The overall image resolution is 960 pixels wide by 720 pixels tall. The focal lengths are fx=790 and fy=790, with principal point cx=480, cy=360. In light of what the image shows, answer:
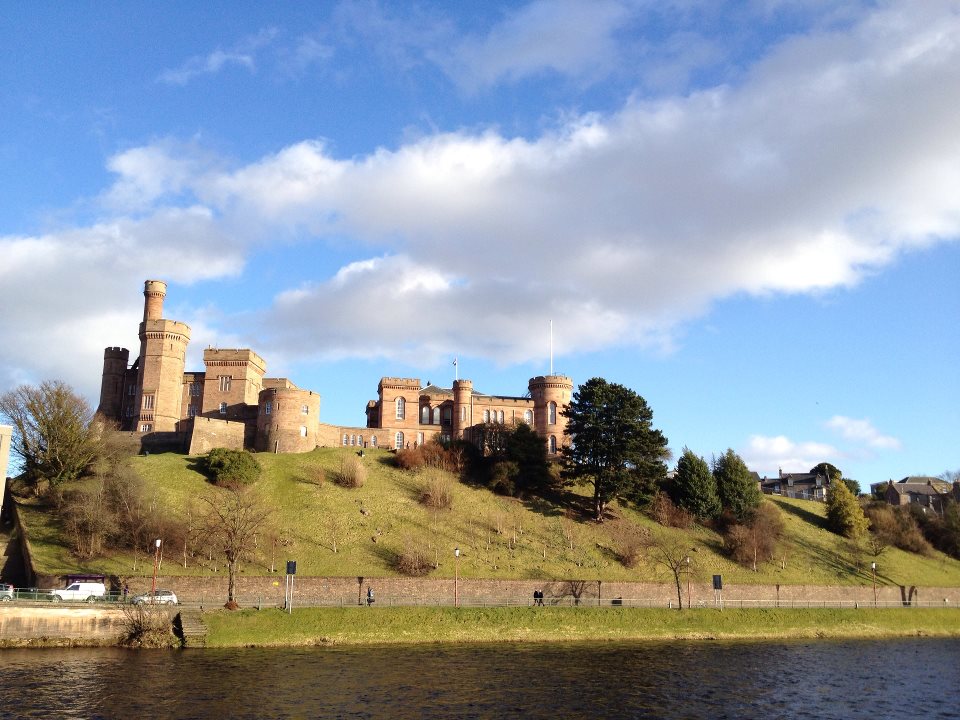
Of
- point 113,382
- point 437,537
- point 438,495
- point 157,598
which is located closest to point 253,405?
point 113,382

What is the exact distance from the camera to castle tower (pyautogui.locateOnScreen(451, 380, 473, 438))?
315ft

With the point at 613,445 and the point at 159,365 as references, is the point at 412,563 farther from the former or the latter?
the point at 159,365

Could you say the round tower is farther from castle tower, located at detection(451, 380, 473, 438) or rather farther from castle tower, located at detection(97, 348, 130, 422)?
castle tower, located at detection(451, 380, 473, 438)

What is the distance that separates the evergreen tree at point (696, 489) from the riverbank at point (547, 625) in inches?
846

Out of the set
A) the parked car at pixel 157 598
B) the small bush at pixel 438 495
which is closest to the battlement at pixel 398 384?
the small bush at pixel 438 495

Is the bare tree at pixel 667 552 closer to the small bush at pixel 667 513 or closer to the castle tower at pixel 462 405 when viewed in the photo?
the small bush at pixel 667 513

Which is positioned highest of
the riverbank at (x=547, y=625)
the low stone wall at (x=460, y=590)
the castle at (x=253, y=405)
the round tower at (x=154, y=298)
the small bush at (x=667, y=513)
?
the round tower at (x=154, y=298)

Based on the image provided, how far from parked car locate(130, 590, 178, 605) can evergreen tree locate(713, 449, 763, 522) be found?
5422 cm

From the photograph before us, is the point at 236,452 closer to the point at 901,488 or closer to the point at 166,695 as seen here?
the point at 166,695

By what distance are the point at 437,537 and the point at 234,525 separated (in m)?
20.8

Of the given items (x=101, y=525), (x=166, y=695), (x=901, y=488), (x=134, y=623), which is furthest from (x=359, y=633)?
(x=901, y=488)

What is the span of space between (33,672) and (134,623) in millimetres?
8123

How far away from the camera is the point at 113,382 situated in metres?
89.3

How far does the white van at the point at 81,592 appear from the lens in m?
44.4
